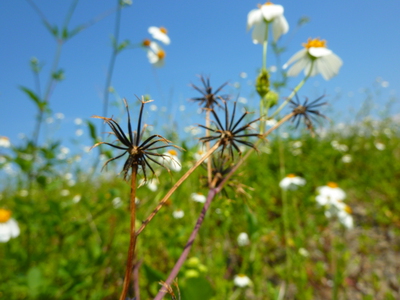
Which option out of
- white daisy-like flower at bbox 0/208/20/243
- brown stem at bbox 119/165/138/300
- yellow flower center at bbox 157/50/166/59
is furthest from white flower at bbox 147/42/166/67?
brown stem at bbox 119/165/138/300

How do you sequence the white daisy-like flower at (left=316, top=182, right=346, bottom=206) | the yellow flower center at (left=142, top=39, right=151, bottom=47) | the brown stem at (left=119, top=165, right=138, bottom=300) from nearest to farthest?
the brown stem at (left=119, top=165, right=138, bottom=300) < the white daisy-like flower at (left=316, top=182, right=346, bottom=206) < the yellow flower center at (left=142, top=39, right=151, bottom=47)

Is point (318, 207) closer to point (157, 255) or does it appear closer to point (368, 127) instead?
point (157, 255)

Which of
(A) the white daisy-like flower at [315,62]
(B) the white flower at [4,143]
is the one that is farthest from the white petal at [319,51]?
(B) the white flower at [4,143]

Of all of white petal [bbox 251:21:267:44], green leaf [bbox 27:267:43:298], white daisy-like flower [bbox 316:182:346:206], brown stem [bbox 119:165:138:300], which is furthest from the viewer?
white daisy-like flower [bbox 316:182:346:206]

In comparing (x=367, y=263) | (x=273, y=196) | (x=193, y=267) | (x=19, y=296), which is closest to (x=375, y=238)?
(x=367, y=263)

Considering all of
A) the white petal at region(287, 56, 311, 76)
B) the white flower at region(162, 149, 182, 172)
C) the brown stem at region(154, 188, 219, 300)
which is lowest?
the brown stem at region(154, 188, 219, 300)

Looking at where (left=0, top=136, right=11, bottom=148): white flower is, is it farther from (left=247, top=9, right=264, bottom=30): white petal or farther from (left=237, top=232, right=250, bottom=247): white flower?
(left=247, top=9, right=264, bottom=30): white petal

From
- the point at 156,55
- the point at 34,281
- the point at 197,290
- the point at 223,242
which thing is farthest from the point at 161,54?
the point at 197,290

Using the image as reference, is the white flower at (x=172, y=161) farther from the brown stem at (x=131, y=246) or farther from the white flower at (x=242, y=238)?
the white flower at (x=242, y=238)
